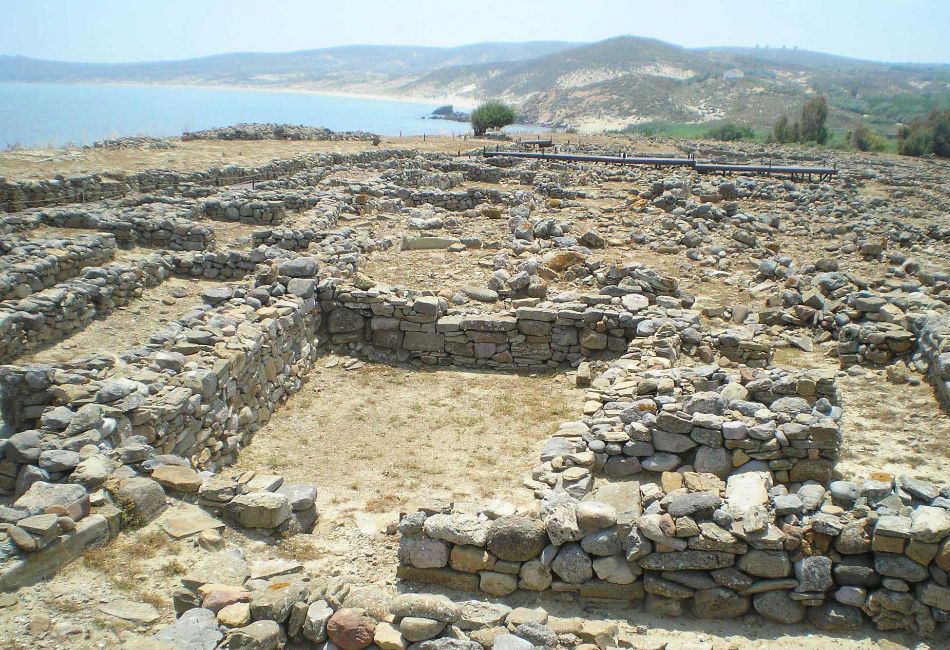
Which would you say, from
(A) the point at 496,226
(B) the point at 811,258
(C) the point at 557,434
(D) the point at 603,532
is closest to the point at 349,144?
(A) the point at 496,226

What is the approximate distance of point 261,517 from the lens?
593 centimetres

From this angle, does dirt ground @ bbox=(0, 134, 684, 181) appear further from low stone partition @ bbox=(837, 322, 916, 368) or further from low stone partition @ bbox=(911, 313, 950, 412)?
low stone partition @ bbox=(911, 313, 950, 412)

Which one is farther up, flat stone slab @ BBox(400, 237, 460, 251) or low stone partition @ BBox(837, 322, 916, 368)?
flat stone slab @ BBox(400, 237, 460, 251)

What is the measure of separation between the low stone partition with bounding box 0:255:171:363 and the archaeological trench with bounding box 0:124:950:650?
5 cm

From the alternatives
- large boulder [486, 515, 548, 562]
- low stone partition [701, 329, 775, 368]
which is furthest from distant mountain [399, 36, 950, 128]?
large boulder [486, 515, 548, 562]

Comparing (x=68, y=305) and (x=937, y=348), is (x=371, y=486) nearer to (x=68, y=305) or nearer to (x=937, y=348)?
(x=68, y=305)

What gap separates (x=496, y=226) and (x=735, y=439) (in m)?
12.5

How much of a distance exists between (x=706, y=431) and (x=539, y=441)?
2.19 m

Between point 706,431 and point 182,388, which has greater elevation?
point 182,388

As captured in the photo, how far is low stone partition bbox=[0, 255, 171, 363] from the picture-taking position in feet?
31.9

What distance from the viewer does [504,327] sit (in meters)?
10.7

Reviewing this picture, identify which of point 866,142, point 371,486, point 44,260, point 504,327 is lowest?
point 866,142

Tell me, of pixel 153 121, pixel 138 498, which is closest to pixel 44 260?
pixel 138 498

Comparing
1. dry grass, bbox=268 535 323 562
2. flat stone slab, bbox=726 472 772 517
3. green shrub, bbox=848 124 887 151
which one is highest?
flat stone slab, bbox=726 472 772 517
